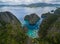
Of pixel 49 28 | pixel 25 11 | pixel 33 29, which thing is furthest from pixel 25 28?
pixel 49 28

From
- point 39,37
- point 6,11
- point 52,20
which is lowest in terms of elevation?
point 39,37

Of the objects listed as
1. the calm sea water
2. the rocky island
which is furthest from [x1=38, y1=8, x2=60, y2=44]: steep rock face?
the calm sea water

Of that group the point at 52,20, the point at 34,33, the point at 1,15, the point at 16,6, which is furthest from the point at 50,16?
the point at 1,15

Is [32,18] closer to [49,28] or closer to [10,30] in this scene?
[49,28]

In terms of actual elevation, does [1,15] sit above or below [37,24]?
above

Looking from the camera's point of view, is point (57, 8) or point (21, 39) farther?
point (57, 8)

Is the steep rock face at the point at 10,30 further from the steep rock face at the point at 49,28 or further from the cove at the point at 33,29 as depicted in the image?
the steep rock face at the point at 49,28

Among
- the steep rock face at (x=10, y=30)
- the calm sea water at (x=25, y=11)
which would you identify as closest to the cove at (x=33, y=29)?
the calm sea water at (x=25, y=11)

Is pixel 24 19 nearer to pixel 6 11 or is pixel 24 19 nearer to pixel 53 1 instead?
pixel 6 11
